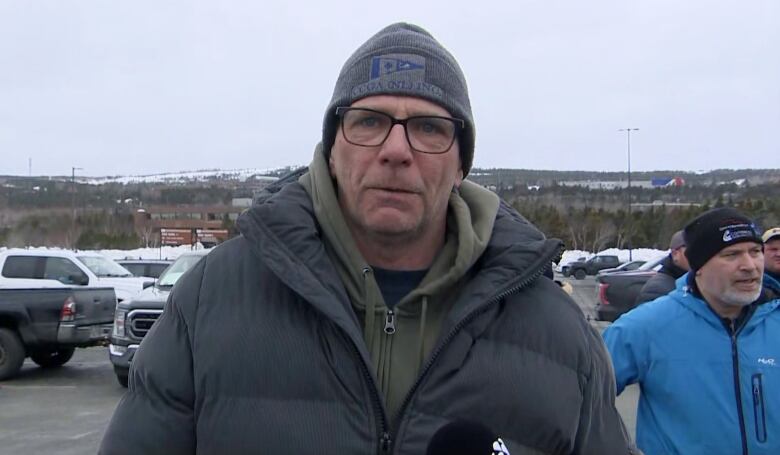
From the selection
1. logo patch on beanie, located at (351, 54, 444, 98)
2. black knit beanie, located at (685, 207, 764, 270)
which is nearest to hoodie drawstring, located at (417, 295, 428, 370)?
logo patch on beanie, located at (351, 54, 444, 98)

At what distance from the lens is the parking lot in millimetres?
7895

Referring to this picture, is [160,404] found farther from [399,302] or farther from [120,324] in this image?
[120,324]

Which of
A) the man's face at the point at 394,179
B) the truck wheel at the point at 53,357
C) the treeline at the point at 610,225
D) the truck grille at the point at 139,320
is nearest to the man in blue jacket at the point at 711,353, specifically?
the man's face at the point at 394,179

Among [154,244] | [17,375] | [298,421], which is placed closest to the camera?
[298,421]

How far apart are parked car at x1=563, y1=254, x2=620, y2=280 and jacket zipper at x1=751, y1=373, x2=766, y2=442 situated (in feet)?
153

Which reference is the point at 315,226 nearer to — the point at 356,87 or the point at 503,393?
the point at 356,87

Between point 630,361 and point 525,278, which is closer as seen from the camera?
point 525,278

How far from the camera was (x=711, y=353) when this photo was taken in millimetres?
3416

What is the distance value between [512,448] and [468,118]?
2.87 ft

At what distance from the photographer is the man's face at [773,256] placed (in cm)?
590

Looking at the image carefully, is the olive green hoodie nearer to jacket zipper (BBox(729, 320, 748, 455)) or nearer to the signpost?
jacket zipper (BBox(729, 320, 748, 455))

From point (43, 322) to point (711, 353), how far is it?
1052 cm

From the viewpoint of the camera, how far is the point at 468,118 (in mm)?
2072

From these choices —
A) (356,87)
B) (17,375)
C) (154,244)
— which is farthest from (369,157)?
(154,244)
